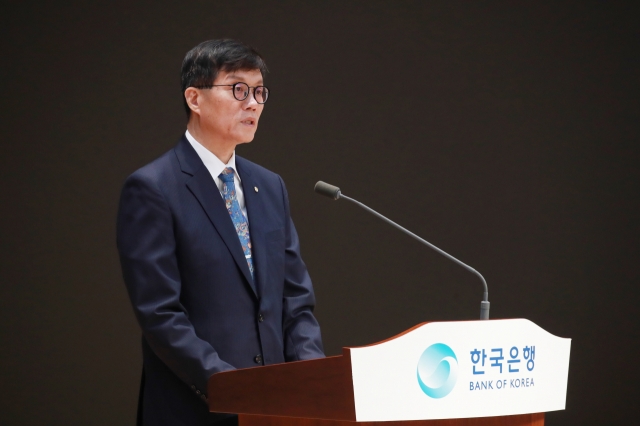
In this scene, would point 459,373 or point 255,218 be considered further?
point 255,218

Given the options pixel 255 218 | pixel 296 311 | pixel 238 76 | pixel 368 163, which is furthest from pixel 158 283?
pixel 368 163

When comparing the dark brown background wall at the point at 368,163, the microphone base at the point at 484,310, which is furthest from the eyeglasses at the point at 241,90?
the dark brown background wall at the point at 368,163

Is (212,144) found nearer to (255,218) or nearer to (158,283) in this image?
(255,218)

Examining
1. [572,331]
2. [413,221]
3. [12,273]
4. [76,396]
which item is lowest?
[76,396]

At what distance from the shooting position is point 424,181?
402 cm

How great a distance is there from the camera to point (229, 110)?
2.01 m

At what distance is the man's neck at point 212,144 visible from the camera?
6.76ft

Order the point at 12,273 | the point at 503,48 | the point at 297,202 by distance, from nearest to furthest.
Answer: the point at 12,273 < the point at 297,202 < the point at 503,48

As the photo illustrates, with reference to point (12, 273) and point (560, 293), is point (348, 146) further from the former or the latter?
point (12, 273)

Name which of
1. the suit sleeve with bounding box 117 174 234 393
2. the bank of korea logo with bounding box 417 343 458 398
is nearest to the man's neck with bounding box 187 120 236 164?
the suit sleeve with bounding box 117 174 234 393

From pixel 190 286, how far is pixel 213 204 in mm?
226

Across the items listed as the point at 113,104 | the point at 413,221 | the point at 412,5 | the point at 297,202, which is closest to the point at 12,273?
the point at 113,104

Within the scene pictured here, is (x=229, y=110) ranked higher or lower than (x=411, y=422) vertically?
higher

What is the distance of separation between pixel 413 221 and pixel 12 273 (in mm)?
2048
